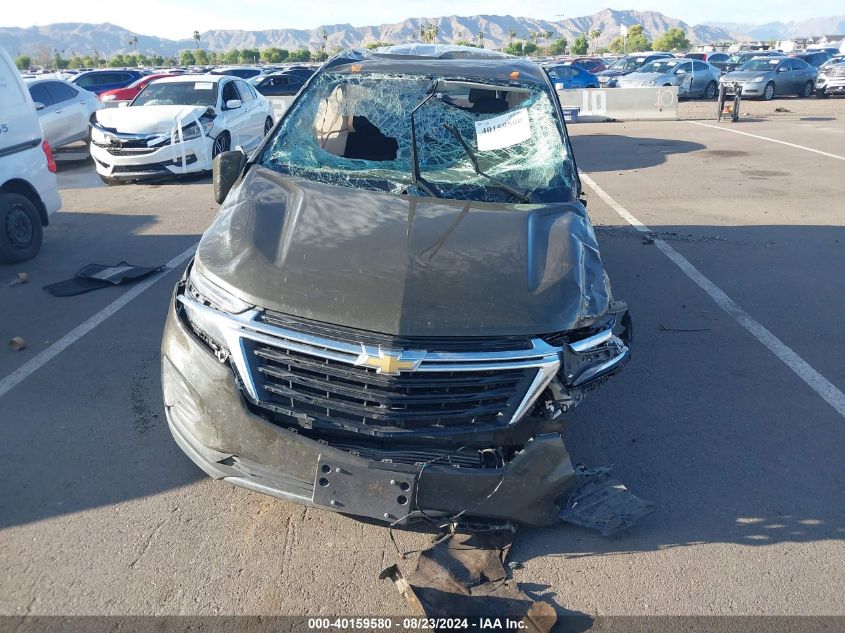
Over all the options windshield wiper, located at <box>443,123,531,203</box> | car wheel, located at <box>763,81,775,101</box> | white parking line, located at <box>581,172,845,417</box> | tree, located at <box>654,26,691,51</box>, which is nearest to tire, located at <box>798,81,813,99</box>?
car wheel, located at <box>763,81,775,101</box>

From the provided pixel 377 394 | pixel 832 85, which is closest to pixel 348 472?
pixel 377 394

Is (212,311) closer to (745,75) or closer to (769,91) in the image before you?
(745,75)

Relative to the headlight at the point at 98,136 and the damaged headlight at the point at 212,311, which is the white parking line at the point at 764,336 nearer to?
the damaged headlight at the point at 212,311

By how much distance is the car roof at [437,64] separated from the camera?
477 centimetres

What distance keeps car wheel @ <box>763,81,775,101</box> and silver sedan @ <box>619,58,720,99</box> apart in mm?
1766

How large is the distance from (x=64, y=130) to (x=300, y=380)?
Result: 13.3 meters

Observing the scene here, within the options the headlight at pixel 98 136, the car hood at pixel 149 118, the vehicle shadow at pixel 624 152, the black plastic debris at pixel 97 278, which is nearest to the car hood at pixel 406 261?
the black plastic debris at pixel 97 278

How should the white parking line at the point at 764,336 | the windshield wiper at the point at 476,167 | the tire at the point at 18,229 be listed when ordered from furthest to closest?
the tire at the point at 18,229
the white parking line at the point at 764,336
the windshield wiper at the point at 476,167

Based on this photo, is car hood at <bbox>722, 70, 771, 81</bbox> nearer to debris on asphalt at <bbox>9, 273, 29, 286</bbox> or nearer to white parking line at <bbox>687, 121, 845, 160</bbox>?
white parking line at <bbox>687, 121, 845, 160</bbox>

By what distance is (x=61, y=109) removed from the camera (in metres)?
13.8

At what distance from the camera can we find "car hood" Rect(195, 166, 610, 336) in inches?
113

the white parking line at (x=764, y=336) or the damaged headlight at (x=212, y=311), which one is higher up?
the damaged headlight at (x=212, y=311)

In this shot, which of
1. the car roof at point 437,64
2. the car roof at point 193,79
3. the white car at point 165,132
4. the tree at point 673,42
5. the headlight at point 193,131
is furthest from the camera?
the tree at point 673,42

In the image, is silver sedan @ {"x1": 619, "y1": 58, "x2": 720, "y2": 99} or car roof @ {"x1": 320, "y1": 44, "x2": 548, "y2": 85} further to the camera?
silver sedan @ {"x1": 619, "y1": 58, "x2": 720, "y2": 99}
